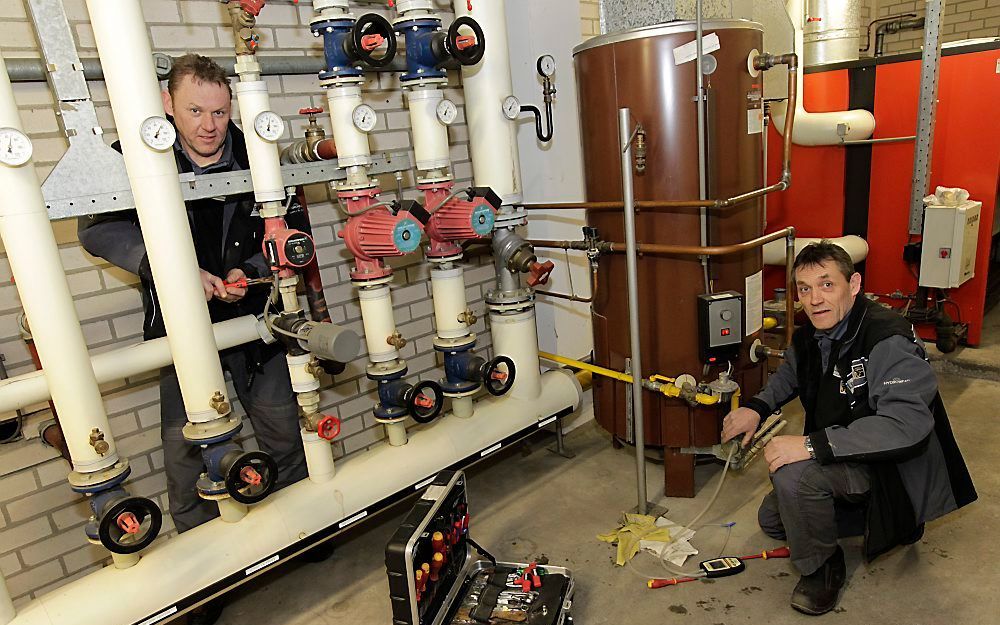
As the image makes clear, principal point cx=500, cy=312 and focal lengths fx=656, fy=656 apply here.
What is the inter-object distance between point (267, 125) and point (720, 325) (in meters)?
1.59

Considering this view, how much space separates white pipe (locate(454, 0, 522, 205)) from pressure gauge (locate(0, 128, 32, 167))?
52.8 inches

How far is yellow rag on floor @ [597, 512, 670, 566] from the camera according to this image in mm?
2174

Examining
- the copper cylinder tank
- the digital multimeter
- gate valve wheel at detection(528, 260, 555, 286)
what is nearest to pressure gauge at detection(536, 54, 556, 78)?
the copper cylinder tank

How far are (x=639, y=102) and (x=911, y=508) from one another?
4.91 feet

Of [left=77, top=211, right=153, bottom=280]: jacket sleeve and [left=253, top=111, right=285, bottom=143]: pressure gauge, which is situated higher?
[left=253, top=111, right=285, bottom=143]: pressure gauge

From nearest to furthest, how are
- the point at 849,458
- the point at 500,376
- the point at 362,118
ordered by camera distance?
1. the point at 849,458
2. the point at 362,118
3. the point at 500,376

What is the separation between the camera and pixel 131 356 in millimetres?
1818

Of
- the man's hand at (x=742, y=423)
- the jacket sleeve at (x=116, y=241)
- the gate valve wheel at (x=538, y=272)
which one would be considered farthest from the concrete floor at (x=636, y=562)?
the jacket sleeve at (x=116, y=241)

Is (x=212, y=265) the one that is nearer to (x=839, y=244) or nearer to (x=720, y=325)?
(x=720, y=325)

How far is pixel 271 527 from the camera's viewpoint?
190 cm

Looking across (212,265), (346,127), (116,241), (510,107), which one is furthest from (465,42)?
(116,241)

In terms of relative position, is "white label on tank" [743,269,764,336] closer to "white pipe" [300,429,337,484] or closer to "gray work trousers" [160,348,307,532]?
"white pipe" [300,429,337,484]

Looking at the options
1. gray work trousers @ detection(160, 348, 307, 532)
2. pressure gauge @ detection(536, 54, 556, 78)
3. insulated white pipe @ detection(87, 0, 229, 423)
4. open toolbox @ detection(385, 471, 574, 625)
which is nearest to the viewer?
insulated white pipe @ detection(87, 0, 229, 423)

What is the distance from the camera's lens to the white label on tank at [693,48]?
211 cm
